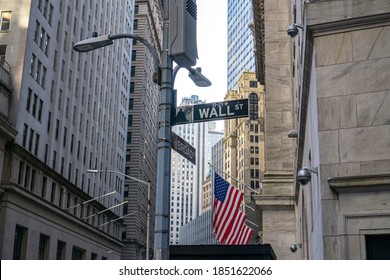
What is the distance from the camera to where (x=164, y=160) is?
8.93 metres

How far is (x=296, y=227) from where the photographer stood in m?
27.5

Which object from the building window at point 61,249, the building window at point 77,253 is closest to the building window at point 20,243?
the building window at point 61,249

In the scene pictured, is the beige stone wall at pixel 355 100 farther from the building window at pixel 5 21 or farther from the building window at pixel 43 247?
the building window at pixel 43 247

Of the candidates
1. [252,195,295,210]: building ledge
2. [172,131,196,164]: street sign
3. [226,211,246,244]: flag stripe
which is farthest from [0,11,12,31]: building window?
[172,131,196,164]: street sign

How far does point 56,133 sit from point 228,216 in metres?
38.2

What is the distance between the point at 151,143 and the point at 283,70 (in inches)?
3768

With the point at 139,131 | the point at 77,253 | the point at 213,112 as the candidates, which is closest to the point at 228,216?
Answer: the point at 213,112

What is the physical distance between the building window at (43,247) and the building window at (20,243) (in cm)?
395

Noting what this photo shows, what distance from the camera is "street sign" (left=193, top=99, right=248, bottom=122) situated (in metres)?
9.39

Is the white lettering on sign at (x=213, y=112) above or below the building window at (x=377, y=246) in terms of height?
above

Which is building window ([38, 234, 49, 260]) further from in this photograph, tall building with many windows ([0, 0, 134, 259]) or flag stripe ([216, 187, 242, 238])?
flag stripe ([216, 187, 242, 238])

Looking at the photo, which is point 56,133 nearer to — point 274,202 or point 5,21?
point 5,21

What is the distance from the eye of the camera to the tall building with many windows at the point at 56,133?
147 feet
